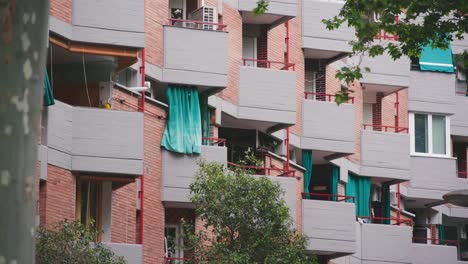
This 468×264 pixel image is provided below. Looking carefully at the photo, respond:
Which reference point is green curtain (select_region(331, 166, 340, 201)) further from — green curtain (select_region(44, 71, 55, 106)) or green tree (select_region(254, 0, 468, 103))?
green tree (select_region(254, 0, 468, 103))

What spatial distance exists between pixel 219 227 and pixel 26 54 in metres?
29.4

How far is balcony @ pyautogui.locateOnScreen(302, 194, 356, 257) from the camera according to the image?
173 feet

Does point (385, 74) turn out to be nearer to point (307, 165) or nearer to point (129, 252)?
point (307, 165)

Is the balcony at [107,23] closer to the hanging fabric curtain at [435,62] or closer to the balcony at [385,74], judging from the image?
the balcony at [385,74]

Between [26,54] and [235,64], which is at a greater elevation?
[235,64]

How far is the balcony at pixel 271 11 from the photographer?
163 feet

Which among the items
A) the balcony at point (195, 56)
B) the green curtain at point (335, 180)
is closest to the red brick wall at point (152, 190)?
the balcony at point (195, 56)

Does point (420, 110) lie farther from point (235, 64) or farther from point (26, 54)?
point (26, 54)

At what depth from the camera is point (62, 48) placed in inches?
1476

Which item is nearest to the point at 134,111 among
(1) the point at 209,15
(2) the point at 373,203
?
(1) the point at 209,15

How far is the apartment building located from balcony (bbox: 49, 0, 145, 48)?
0.04 meters

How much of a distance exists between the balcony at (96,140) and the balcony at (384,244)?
66.6 ft

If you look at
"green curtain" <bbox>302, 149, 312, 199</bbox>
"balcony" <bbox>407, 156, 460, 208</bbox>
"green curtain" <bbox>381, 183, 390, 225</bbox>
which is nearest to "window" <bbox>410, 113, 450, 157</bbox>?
"balcony" <bbox>407, 156, 460, 208</bbox>

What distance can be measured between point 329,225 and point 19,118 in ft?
145
